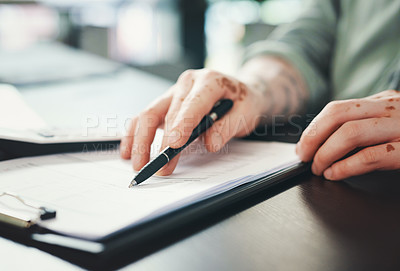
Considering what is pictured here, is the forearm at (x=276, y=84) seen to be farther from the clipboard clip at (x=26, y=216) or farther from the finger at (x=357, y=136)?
the clipboard clip at (x=26, y=216)

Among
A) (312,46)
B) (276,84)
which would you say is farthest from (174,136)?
(312,46)

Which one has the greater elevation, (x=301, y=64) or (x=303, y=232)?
(x=301, y=64)

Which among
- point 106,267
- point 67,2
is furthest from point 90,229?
point 67,2

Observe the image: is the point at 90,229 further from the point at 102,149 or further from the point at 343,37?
the point at 343,37

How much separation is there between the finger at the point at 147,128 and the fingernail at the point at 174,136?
0.13 feet

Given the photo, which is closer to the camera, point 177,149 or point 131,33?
point 177,149

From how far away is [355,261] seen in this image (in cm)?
24

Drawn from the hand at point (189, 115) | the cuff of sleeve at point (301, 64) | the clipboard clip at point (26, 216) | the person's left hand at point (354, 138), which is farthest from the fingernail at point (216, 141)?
the cuff of sleeve at point (301, 64)

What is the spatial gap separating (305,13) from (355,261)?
0.74m

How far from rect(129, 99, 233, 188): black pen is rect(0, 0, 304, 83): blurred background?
380 millimetres

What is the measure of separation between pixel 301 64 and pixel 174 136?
0.42m

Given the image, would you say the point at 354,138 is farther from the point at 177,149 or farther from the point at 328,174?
the point at 177,149

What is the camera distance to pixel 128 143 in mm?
462

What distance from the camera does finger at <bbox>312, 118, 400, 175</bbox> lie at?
1.26ft
